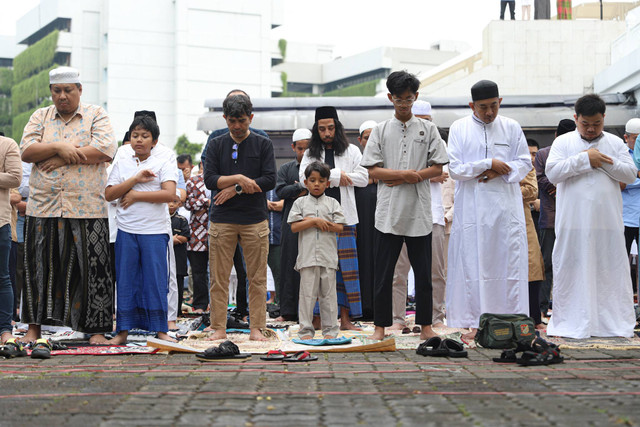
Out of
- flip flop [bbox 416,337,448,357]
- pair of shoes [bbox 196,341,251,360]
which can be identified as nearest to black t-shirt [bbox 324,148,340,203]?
flip flop [bbox 416,337,448,357]

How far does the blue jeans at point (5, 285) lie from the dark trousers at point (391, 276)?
301 centimetres

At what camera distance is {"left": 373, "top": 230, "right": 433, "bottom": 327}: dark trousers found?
750 centimetres

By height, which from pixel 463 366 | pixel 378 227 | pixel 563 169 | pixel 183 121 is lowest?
pixel 463 366

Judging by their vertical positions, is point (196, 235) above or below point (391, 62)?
below

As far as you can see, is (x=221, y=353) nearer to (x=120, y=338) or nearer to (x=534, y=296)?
(x=120, y=338)

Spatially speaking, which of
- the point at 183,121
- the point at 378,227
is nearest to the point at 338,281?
the point at 378,227

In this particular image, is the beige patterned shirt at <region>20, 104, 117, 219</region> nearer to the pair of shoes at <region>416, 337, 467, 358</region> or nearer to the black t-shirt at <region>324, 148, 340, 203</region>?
the black t-shirt at <region>324, 148, 340, 203</region>

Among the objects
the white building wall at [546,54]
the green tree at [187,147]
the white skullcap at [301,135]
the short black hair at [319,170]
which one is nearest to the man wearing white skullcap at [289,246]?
the white skullcap at [301,135]

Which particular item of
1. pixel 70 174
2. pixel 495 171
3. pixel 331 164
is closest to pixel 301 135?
pixel 331 164

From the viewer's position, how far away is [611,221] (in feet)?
25.6

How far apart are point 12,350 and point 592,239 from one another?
4722 millimetres

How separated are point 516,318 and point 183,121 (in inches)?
3160

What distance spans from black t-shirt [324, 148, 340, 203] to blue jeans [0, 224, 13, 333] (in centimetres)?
288

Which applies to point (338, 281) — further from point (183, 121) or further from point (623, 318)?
point (183, 121)
